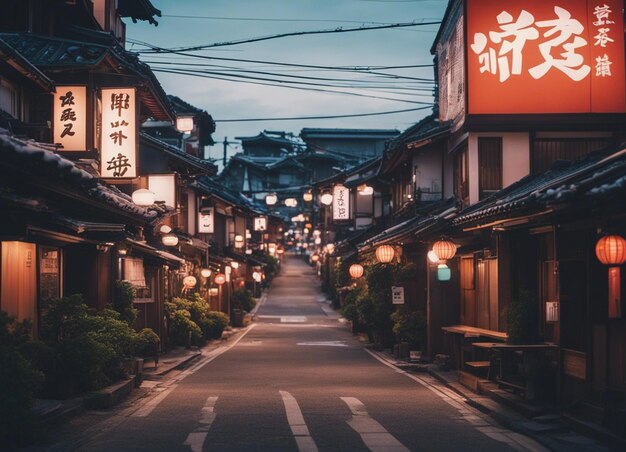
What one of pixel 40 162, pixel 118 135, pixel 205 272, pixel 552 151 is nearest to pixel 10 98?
pixel 118 135

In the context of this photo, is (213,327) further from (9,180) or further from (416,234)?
(9,180)

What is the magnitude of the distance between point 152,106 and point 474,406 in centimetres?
1353

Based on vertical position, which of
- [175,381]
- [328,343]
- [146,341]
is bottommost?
[328,343]

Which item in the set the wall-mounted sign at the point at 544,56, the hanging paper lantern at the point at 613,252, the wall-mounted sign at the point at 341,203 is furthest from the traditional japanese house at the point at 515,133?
the wall-mounted sign at the point at 341,203

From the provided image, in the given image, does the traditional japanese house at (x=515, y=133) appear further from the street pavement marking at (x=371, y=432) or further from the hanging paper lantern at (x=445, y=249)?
the street pavement marking at (x=371, y=432)

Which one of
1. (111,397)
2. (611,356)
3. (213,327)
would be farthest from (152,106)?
(213,327)

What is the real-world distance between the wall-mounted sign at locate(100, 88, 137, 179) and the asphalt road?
5682 millimetres

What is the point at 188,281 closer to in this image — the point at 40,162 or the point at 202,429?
the point at 202,429

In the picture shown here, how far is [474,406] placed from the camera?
1947 cm

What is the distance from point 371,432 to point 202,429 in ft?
10.1

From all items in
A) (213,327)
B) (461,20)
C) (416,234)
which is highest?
(461,20)

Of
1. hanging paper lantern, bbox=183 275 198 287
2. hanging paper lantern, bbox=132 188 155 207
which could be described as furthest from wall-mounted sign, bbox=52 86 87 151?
hanging paper lantern, bbox=183 275 198 287

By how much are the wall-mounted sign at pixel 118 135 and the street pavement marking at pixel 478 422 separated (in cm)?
958

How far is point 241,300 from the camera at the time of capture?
62031 mm
